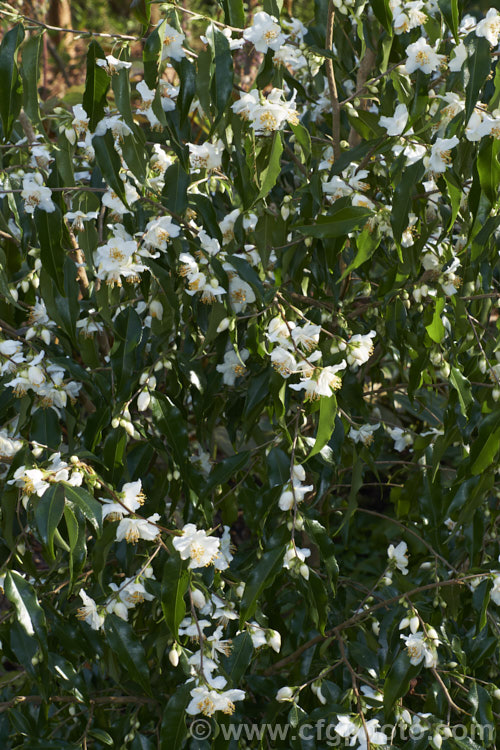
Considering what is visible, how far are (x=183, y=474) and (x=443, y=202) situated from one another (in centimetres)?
82

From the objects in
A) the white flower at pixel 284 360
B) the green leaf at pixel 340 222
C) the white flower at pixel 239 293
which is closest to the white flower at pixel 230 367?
the white flower at pixel 239 293

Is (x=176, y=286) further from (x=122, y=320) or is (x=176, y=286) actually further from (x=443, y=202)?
(x=443, y=202)

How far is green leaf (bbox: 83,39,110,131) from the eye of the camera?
1111mm

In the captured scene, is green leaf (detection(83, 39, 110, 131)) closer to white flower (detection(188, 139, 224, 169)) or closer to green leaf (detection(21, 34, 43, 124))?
green leaf (detection(21, 34, 43, 124))

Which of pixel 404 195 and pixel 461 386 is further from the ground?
pixel 404 195

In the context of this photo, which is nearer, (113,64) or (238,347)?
(113,64)

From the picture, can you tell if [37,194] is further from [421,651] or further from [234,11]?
[421,651]

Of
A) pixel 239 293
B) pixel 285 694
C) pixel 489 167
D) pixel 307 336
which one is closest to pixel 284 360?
pixel 307 336

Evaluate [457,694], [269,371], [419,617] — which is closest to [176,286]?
[269,371]

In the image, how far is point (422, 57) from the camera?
122cm

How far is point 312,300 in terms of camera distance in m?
1.54

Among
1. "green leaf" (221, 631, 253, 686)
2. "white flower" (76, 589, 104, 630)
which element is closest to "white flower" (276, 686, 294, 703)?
"green leaf" (221, 631, 253, 686)

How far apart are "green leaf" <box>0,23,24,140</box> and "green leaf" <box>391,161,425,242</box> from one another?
0.61 metres

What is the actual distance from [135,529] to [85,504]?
0.19 meters
